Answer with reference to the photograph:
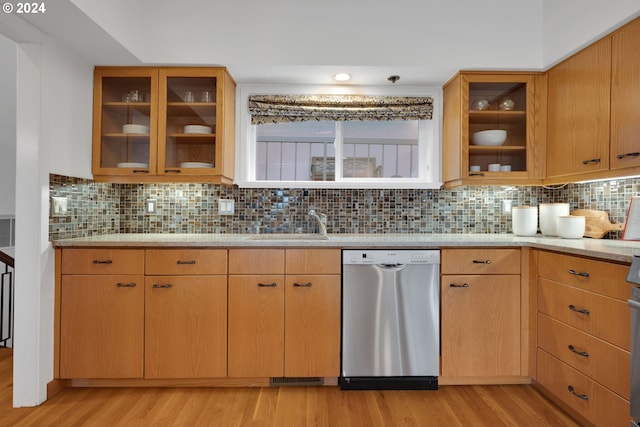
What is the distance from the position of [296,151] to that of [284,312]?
1.27 meters

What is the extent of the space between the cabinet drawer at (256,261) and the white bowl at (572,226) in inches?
72.2

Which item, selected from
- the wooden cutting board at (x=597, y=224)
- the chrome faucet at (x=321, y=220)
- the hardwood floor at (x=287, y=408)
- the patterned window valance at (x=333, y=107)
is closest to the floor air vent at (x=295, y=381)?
the hardwood floor at (x=287, y=408)

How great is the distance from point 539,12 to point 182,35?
237 cm

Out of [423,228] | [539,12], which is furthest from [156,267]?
[539,12]

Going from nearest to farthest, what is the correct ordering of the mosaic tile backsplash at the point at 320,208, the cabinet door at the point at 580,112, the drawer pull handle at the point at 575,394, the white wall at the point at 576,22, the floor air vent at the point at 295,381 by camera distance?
the drawer pull handle at the point at 575,394, the white wall at the point at 576,22, the cabinet door at the point at 580,112, the floor air vent at the point at 295,381, the mosaic tile backsplash at the point at 320,208

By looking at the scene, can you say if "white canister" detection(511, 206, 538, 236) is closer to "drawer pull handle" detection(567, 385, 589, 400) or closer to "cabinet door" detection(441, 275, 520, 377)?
"cabinet door" detection(441, 275, 520, 377)

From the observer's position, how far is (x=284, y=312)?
2.14 m

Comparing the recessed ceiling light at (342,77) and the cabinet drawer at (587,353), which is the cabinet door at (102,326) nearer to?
the recessed ceiling light at (342,77)

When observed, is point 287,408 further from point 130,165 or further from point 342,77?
point 342,77

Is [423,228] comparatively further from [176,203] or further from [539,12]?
[176,203]

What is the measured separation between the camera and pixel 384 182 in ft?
8.84

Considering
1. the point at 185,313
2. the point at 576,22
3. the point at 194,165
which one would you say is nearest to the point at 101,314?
the point at 185,313

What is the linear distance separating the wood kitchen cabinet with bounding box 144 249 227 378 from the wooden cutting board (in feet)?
7.78

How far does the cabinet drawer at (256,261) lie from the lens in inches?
84.4
